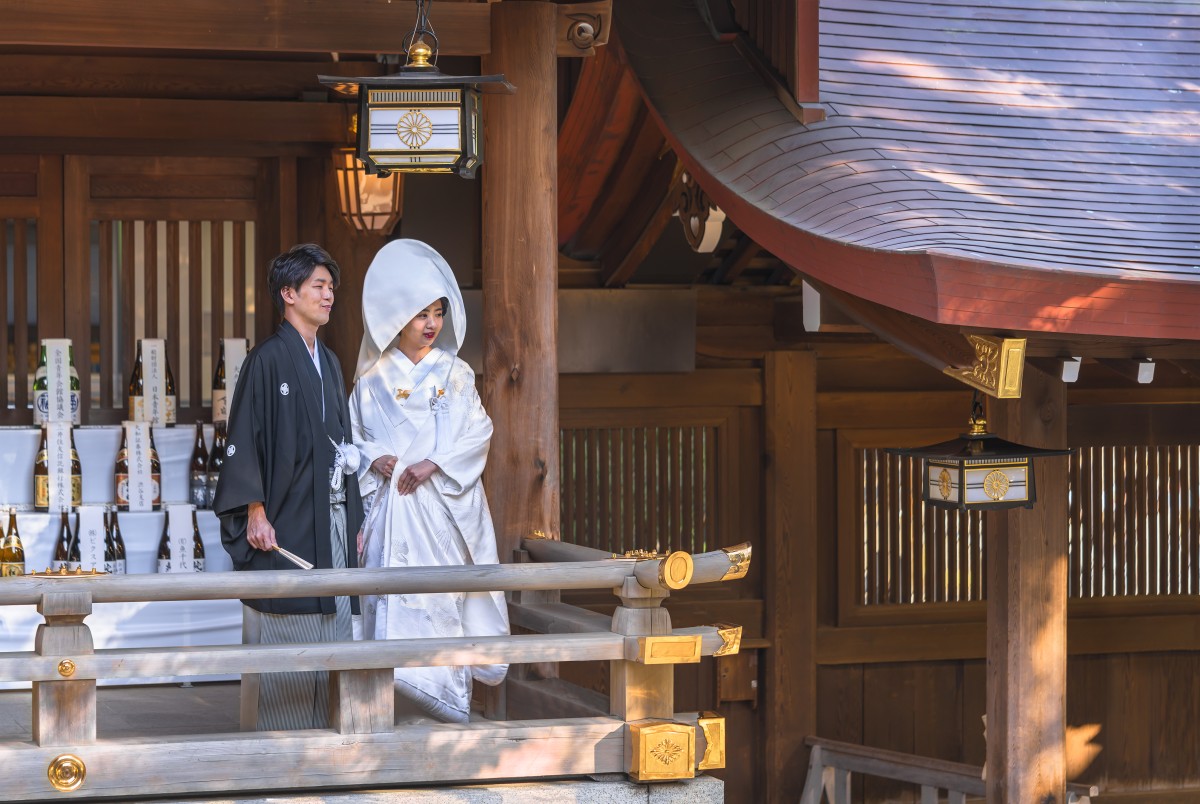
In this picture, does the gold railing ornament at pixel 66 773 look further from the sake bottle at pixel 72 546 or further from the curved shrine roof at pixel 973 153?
the curved shrine roof at pixel 973 153

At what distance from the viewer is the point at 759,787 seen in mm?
9180

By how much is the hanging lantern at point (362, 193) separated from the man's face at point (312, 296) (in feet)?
7.20

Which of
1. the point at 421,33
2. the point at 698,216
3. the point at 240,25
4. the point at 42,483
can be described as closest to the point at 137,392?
the point at 42,483

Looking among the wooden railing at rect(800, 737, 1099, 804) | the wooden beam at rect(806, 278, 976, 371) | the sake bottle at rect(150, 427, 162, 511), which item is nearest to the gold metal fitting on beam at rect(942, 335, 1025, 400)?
the wooden beam at rect(806, 278, 976, 371)

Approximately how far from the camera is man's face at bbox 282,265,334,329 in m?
5.12

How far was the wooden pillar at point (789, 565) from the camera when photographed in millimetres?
9039

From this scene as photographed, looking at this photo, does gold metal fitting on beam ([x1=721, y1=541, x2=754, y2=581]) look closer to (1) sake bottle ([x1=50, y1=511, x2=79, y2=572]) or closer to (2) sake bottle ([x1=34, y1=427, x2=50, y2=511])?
(1) sake bottle ([x1=50, y1=511, x2=79, y2=572])

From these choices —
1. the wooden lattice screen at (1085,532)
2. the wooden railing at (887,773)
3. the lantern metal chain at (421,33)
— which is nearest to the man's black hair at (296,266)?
the lantern metal chain at (421,33)

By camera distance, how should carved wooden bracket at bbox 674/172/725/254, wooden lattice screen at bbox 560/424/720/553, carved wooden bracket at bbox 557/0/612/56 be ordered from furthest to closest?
wooden lattice screen at bbox 560/424/720/553, carved wooden bracket at bbox 674/172/725/254, carved wooden bracket at bbox 557/0/612/56

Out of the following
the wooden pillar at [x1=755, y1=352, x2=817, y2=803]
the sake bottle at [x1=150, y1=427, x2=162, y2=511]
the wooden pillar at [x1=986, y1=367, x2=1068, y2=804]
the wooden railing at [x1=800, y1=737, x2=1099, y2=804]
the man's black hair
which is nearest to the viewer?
the man's black hair

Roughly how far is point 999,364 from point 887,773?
3.21m

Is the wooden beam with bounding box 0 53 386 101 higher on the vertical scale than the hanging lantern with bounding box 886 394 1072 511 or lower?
higher

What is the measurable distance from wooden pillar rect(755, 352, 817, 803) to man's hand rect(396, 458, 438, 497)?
400 centimetres

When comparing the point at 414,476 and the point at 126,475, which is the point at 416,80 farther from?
the point at 126,475
